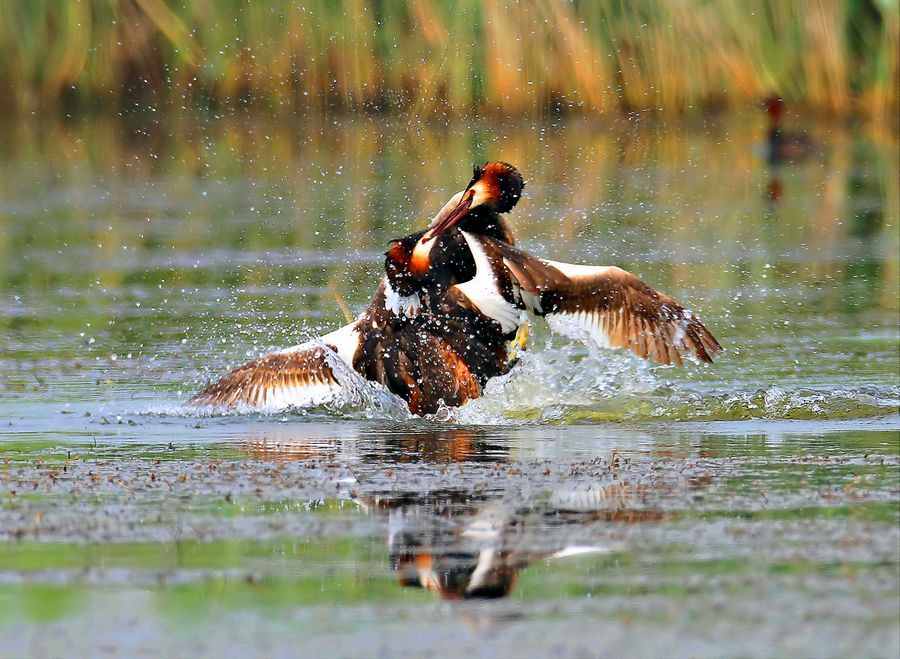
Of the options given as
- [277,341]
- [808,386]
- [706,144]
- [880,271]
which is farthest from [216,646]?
[706,144]

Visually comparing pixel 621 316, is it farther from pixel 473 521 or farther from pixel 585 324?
pixel 473 521

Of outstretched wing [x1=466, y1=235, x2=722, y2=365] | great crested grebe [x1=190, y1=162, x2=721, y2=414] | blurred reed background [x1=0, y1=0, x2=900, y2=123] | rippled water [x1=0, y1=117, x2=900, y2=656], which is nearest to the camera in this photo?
rippled water [x1=0, y1=117, x2=900, y2=656]

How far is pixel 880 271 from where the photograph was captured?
12617 millimetres

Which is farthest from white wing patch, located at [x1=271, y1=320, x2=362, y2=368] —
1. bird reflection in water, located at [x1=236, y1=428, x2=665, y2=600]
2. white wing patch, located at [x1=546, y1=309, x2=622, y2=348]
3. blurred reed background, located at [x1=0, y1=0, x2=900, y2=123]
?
blurred reed background, located at [x1=0, y1=0, x2=900, y2=123]

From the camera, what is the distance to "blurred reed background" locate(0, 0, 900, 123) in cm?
1895

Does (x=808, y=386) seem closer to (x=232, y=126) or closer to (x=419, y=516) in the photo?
(x=419, y=516)

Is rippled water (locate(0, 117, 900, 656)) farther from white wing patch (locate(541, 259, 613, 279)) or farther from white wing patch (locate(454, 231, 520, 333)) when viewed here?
white wing patch (locate(541, 259, 613, 279))

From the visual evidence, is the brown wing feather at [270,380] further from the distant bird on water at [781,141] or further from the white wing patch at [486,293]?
the distant bird on water at [781,141]

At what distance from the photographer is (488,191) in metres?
9.17

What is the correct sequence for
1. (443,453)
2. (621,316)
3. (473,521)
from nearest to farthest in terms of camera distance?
(473,521) < (443,453) < (621,316)

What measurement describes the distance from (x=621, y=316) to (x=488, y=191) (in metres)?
0.86

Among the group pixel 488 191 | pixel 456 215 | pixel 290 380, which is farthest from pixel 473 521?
pixel 488 191

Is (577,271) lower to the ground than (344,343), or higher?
higher

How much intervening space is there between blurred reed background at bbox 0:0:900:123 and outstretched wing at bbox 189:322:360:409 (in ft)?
33.2
